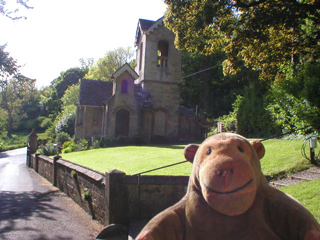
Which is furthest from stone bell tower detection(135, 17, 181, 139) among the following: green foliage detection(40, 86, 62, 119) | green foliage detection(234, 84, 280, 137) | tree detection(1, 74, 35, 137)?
green foliage detection(40, 86, 62, 119)

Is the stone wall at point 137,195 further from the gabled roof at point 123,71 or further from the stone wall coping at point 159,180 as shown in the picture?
the gabled roof at point 123,71

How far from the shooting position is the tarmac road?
6.74m

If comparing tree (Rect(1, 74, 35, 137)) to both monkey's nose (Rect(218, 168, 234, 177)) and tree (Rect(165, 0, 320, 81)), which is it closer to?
tree (Rect(165, 0, 320, 81))

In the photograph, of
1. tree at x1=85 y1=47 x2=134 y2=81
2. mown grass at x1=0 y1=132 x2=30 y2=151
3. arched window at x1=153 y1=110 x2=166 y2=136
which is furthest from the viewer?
tree at x1=85 y1=47 x2=134 y2=81

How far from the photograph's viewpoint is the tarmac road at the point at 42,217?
6.74 meters

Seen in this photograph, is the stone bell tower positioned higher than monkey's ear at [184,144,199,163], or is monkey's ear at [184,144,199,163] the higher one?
the stone bell tower

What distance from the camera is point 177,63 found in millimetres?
27406

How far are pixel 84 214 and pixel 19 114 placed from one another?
178 feet

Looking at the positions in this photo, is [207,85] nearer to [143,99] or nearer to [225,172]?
[143,99]

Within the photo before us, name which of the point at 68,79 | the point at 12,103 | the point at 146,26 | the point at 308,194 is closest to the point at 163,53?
the point at 146,26

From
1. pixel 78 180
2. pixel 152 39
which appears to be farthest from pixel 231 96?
pixel 78 180

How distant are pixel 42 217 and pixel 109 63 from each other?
42306 millimetres

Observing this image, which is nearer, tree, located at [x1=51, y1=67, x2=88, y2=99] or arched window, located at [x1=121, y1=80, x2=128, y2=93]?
arched window, located at [x1=121, y1=80, x2=128, y2=93]

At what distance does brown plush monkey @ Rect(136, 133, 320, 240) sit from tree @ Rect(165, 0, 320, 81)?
8.26 meters
